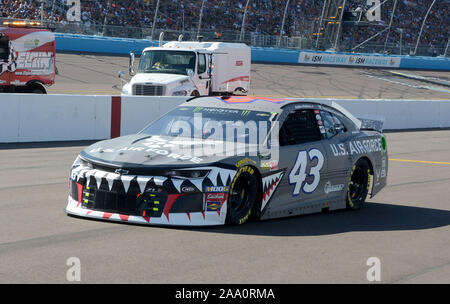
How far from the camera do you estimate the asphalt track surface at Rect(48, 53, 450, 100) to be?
3275 cm

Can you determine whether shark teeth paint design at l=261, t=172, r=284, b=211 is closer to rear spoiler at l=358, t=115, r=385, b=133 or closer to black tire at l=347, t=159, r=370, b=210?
black tire at l=347, t=159, r=370, b=210

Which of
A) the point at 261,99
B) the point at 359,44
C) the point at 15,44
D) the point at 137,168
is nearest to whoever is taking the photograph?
the point at 137,168

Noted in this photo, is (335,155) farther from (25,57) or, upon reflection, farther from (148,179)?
(25,57)

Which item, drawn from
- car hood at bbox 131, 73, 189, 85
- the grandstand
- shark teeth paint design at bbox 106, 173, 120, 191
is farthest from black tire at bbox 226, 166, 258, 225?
the grandstand

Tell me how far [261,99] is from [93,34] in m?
32.4

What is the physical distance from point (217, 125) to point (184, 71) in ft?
47.4

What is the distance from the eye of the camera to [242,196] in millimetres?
7859

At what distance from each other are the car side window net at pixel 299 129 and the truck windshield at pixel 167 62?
14.0m

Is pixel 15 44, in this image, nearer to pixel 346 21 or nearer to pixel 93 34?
pixel 93 34

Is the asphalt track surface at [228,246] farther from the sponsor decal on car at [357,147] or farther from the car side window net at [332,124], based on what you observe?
the car side window net at [332,124]

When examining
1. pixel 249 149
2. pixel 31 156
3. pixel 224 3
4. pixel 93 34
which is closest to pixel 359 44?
pixel 224 3

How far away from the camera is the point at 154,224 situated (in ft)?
24.2

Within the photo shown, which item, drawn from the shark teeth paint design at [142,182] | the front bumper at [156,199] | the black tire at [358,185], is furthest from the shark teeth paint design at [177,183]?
the black tire at [358,185]

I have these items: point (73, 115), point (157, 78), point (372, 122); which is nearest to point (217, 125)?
point (372, 122)
